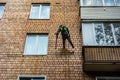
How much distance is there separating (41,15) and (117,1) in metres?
5.01

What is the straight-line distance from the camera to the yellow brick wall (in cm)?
1133

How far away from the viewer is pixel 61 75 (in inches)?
440

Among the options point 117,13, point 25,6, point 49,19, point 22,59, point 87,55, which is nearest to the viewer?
point 87,55

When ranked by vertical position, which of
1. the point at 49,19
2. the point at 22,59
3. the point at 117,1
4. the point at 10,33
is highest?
the point at 117,1

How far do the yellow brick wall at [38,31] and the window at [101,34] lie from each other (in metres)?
0.79

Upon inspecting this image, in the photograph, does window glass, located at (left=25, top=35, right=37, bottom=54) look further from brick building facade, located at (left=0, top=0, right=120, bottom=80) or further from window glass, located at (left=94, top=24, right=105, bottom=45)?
window glass, located at (left=94, top=24, right=105, bottom=45)

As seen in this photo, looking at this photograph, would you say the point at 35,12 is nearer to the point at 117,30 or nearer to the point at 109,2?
the point at 109,2

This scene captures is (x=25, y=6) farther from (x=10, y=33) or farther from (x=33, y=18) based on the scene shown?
(x=10, y=33)

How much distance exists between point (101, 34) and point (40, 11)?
4.94m

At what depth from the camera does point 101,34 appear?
1209 cm

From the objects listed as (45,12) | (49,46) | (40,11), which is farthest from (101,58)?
(40,11)

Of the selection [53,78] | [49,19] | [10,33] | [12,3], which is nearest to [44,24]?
[49,19]

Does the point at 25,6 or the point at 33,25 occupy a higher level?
the point at 25,6

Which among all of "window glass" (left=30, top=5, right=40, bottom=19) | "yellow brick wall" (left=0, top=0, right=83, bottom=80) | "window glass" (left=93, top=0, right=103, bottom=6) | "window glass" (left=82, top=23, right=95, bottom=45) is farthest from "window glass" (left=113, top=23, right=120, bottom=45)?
"window glass" (left=30, top=5, right=40, bottom=19)
